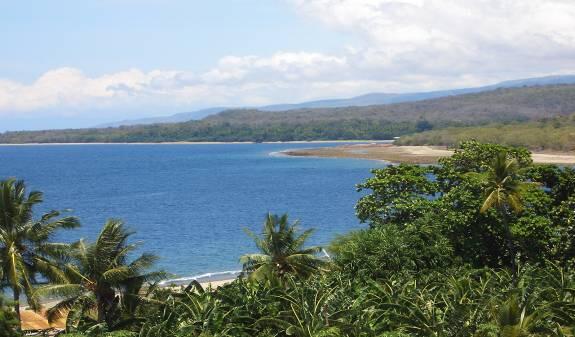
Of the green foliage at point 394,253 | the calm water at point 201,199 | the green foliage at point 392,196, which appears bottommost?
the calm water at point 201,199

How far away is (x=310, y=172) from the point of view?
156 m

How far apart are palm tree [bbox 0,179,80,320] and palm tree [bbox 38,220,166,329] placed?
919mm

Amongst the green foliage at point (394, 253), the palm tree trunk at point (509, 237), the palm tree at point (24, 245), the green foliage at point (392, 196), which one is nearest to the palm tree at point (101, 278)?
the palm tree at point (24, 245)

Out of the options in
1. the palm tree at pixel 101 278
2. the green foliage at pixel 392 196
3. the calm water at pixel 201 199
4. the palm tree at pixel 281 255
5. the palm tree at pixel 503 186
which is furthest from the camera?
the calm water at pixel 201 199

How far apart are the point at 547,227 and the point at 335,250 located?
11.9m

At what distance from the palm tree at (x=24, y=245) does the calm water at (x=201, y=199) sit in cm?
2719

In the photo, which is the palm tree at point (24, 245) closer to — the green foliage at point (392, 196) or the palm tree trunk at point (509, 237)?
the green foliage at point (392, 196)

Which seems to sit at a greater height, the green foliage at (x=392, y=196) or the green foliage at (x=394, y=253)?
the green foliage at (x=392, y=196)

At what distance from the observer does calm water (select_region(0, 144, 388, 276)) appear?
70.9 metres

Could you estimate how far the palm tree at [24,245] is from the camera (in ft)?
95.7

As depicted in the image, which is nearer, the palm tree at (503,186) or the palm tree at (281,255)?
the palm tree at (281,255)

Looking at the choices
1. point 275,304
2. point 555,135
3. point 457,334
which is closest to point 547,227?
point 457,334

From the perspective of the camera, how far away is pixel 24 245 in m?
30.4

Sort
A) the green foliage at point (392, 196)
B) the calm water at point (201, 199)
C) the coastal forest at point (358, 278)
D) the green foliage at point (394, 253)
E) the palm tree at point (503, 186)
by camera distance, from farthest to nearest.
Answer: the calm water at point (201, 199)
the green foliage at point (392, 196)
the green foliage at point (394, 253)
the palm tree at point (503, 186)
the coastal forest at point (358, 278)
